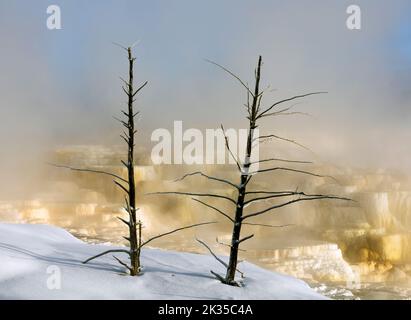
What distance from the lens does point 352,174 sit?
52938mm

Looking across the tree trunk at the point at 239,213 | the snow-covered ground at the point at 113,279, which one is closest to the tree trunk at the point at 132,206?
the snow-covered ground at the point at 113,279

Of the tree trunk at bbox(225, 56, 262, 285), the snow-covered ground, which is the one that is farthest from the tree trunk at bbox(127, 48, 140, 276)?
the tree trunk at bbox(225, 56, 262, 285)

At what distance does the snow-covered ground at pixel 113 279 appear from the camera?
361 cm

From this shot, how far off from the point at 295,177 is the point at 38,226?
47.0 metres

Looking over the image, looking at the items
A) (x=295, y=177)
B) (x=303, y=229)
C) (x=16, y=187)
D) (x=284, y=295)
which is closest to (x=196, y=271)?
(x=284, y=295)

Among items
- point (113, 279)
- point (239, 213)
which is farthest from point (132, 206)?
point (239, 213)

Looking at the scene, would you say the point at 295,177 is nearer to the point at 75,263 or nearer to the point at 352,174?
the point at 352,174

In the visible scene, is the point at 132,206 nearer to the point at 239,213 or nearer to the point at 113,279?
the point at 113,279

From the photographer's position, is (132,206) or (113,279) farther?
(132,206)

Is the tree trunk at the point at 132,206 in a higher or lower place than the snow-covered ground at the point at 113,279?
higher

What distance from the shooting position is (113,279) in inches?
155

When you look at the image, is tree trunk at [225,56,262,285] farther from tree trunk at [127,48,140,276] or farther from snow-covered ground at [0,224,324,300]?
tree trunk at [127,48,140,276]

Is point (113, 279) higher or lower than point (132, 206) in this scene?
lower

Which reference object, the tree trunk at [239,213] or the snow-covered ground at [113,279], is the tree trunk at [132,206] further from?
the tree trunk at [239,213]
